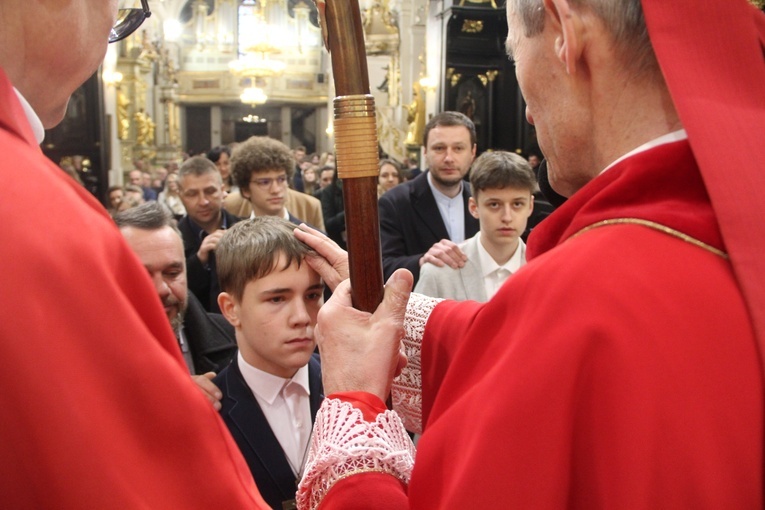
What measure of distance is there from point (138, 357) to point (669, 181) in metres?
0.72

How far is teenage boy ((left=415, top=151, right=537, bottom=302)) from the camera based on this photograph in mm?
3238

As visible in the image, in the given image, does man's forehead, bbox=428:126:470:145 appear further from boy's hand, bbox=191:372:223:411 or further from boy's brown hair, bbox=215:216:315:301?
boy's hand, bbox=191:372:223:411

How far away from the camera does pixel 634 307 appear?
993 millimetres

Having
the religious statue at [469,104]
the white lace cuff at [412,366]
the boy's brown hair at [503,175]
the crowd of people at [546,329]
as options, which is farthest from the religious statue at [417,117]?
the crowd of people at [546,329]

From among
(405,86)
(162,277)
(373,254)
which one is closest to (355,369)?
(373,254)

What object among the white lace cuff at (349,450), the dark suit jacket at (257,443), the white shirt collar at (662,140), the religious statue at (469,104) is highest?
the religious statue at (469,104)

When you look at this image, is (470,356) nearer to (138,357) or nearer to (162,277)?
(138,357)

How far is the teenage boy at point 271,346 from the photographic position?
82.4 inches

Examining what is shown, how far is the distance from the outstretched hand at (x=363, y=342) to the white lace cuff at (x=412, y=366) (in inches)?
9.6

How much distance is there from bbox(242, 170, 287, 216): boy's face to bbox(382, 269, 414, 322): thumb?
9.58 feet

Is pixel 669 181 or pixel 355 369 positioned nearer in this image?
pixel 669 181

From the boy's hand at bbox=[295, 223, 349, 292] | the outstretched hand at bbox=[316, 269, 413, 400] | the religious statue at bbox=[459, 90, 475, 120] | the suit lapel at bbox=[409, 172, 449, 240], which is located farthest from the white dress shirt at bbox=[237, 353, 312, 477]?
the religious statue at bbox=[459, 90, 475, 120]

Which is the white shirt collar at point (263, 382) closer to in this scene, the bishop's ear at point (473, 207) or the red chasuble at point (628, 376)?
the red chasuble at point (628, 376)

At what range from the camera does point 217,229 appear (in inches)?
175
